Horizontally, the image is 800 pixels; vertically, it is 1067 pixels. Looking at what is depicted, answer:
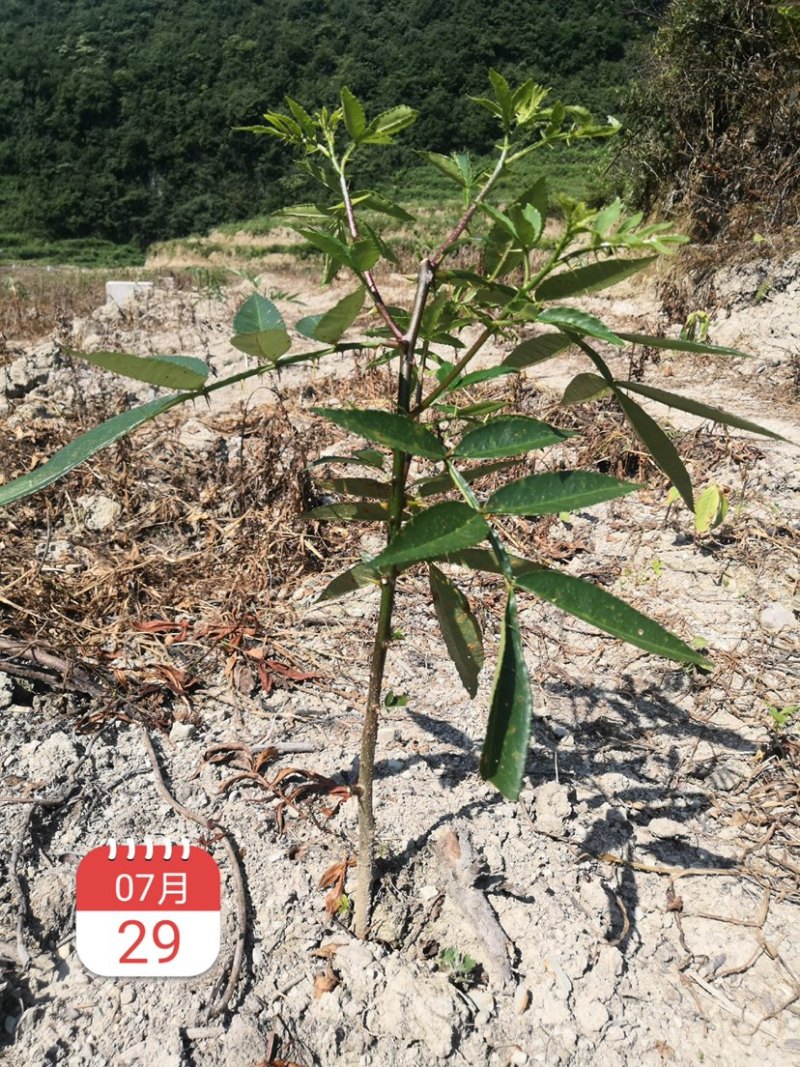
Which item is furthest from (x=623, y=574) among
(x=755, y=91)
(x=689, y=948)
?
(x=755, y=91)

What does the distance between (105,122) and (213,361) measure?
43781 mm

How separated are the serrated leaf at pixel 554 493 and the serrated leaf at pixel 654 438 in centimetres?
17

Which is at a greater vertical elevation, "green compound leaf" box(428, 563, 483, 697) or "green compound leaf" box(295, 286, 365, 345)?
"green compound leaf" box(295, 286, 365, 345)

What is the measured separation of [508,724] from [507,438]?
0.26 meters

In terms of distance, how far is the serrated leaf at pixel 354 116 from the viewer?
0.78 metres

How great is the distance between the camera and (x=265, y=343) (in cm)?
75

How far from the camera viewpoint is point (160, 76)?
41.0 metres

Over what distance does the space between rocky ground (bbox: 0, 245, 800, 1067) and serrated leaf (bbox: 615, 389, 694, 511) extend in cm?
76

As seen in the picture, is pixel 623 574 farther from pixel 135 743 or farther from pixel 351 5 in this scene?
pixel 351 5

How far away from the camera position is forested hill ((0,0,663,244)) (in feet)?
107

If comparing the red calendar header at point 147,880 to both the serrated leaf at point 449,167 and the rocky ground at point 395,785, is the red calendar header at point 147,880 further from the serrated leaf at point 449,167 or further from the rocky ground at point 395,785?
the serrated leaf at point 449,167

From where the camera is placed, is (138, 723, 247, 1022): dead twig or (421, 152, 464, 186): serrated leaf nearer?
(421, 152, 464, 186): serrated leaf

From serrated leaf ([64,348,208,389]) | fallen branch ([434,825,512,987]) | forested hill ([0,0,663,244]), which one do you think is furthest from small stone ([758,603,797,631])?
forested hill ([0,0,663,244])
